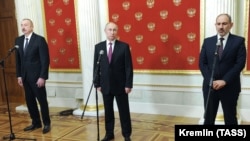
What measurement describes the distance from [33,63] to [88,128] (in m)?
1.21

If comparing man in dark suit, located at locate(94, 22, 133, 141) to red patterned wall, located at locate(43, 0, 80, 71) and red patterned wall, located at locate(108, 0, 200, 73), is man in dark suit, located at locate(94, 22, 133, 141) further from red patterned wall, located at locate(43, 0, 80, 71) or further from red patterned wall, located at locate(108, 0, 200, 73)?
red patterned wall, located at locate(43, 0, 80, 71)

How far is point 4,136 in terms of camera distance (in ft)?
13.7

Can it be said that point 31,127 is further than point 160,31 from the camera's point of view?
No

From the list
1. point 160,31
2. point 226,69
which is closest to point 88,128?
point 160,31

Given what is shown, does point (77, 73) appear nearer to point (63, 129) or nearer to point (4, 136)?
point (63, 129)

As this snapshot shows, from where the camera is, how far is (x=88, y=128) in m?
4.36

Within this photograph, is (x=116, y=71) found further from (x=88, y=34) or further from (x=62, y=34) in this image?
(x=62, y=34)

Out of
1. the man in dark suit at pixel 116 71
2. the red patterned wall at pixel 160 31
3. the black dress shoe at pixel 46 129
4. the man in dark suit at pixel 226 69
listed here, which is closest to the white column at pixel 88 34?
the red patterned wall at pixel 160 31

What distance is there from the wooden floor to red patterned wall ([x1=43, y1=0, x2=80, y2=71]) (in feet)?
3.30

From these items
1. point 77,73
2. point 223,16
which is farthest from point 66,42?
point 223,16

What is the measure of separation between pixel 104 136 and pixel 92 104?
1147mm

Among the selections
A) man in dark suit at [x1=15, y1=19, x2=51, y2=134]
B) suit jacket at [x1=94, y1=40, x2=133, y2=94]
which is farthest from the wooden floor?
suit jacket at [x1=94, y1=40, x2=133, y2=94]

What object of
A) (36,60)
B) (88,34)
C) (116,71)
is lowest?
(116,71)

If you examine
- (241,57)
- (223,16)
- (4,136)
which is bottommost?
(4,136)
